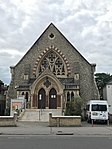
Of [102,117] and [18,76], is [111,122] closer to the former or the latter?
[102,117]

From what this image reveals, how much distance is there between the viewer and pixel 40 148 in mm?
11609

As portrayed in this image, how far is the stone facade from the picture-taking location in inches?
1615

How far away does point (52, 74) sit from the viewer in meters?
41.0

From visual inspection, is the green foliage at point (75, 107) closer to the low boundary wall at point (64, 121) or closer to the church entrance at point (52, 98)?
the church entrance at point (52, 98)

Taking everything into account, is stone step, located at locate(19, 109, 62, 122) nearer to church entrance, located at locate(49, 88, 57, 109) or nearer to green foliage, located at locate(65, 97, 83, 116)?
green foliage, located at locate(65, 97, 83, 116)

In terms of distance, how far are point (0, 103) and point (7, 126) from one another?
21.3 metres

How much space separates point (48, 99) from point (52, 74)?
398 centimetres

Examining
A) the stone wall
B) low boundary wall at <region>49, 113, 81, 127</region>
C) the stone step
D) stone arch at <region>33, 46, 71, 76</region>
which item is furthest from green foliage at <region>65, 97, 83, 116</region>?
low boundary wall at <region>49, 113, 81, 127</region>

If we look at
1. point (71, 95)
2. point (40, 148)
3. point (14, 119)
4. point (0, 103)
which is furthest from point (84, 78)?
point (40, 148)

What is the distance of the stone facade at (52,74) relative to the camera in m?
41.0

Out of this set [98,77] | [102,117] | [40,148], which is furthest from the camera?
[98,77]

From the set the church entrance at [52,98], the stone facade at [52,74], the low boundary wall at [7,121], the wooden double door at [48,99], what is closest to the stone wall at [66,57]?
the stone facade at [52,74]

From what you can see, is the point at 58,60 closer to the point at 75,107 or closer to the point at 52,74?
the point at 52,74

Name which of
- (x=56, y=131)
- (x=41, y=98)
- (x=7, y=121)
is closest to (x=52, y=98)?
(x=41, y=98)
